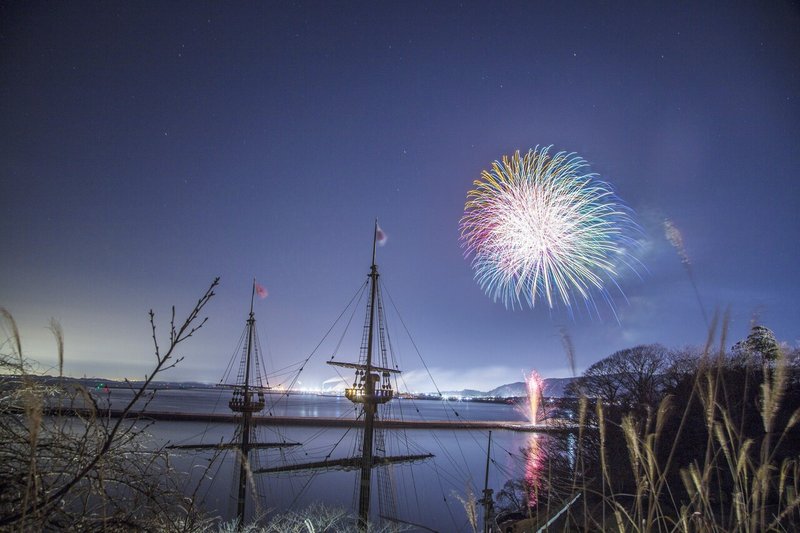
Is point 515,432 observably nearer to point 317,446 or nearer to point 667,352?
point 317,446

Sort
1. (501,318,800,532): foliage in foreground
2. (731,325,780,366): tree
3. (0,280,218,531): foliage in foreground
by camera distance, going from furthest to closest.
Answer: (731,325,780,366): tree < (501,318,800,532): foliage in foreground < (0,280,218,531): foliage in foreground

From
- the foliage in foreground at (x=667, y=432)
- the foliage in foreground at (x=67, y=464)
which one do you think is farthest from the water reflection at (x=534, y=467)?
the foliage in foreground at (x=67, y=464)

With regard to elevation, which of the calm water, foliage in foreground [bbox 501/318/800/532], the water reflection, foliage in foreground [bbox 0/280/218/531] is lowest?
the calm water

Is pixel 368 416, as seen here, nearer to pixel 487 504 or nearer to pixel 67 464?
pixel 487 504

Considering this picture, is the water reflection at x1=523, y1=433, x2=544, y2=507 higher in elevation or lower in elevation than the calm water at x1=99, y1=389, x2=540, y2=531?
higher

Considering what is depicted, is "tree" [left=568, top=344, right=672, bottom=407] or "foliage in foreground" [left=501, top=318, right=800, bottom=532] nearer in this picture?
"foliage in foreground" [left=501, top=318, right=800, bottom=532]

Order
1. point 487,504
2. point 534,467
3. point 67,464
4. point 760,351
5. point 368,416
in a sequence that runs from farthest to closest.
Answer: point 760,351
point 368,416
point 534,467
point 487,504
point 67,464

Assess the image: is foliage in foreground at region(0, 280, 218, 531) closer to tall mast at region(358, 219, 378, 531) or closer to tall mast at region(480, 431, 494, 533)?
tall mast at region(480, 431, 494, 533)

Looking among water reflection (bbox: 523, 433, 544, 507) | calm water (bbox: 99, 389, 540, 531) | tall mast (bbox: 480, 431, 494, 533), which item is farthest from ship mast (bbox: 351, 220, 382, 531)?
tall mast (bbox: 480, 431, 494, 533)

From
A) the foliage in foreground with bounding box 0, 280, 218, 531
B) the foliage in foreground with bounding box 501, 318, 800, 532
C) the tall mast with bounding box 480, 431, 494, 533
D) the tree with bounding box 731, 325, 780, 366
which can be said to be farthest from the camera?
the tree with bounding box 731, 325, 780, 366

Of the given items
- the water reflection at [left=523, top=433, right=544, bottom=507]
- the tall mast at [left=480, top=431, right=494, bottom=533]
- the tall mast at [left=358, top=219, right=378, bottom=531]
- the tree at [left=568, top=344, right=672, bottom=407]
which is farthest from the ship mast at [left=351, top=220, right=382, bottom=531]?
the tree at [left=568, top=344, right=672, bottom=407]

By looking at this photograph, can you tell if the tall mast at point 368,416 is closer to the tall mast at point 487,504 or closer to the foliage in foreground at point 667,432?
the foliage in foreground at point 667,432

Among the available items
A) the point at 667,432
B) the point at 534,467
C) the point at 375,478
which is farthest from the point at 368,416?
the point at 375,478

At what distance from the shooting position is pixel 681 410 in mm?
30312
